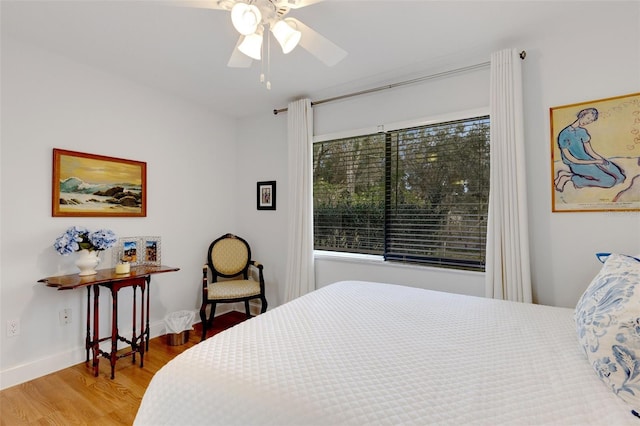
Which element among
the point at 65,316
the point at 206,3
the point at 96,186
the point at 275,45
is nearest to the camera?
the point at 206,3

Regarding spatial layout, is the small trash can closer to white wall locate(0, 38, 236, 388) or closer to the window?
white wall locate(0, 38, 236, 388)

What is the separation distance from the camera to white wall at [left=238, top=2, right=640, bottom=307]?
1.98m

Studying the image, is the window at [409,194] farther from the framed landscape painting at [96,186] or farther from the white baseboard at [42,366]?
the white baseboard at [42,366]

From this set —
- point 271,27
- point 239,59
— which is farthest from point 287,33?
point 239,59

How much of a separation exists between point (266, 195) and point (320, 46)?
7.25 feet

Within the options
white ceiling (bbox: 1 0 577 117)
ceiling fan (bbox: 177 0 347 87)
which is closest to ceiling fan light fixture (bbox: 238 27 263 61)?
ceiling fan (bbox: 177 0 347 87)

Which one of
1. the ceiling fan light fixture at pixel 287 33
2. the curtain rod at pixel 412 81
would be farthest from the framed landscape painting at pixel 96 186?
the ceiling fan light fixture at pixel 287 33

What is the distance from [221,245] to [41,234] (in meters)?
1.66

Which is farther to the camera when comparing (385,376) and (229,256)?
(229,256)

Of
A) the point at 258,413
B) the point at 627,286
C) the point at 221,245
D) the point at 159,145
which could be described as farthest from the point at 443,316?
the point at 159,145

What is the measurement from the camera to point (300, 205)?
10.9 ft

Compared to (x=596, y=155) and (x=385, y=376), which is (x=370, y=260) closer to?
(x=596, y=155)

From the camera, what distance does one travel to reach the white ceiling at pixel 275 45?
1.96 metres

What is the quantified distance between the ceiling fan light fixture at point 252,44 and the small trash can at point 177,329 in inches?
100
